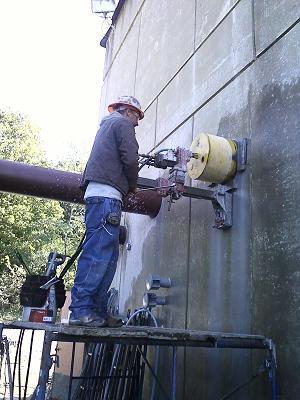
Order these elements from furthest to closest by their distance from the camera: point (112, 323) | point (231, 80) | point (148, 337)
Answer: point (231, 80), point (112, 323), point (148, 337)

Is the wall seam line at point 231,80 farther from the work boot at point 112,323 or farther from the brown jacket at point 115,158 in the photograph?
the work boot at point 112,323

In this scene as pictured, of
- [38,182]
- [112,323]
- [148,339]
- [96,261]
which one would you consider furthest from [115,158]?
[38,182]

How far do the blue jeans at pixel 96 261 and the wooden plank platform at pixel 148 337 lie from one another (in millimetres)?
354

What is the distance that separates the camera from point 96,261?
10.1 feet

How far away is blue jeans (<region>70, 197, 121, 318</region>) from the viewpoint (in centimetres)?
300

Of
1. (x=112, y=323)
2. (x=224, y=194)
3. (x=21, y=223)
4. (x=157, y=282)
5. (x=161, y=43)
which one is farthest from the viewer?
(x=21, y=223)

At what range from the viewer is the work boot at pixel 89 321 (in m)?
2.88

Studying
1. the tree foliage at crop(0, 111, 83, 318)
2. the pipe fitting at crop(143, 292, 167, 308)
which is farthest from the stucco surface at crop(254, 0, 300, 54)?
the tree foliage at crop(0, 111, 83, 318)

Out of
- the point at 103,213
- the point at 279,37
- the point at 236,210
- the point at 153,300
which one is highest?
the point at 279,37

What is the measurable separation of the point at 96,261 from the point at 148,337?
0.74 m

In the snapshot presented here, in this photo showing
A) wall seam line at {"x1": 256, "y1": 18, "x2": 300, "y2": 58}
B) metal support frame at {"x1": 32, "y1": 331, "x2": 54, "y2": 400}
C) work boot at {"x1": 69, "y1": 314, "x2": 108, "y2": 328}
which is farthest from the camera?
wall seam line at {"x1": 256, "y1": 18, "x2": 300, "y2": 58}

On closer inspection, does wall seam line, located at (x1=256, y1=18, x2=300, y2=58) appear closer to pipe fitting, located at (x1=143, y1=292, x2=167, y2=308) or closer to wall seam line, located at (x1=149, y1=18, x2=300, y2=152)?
wall seam line, located at (x1=149, y1=18, x2=300, y2=152)

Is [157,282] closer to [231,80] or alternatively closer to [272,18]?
[231,80]

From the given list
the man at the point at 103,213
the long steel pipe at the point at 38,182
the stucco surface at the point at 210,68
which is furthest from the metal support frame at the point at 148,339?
the stucco surface at the point at 210,68
